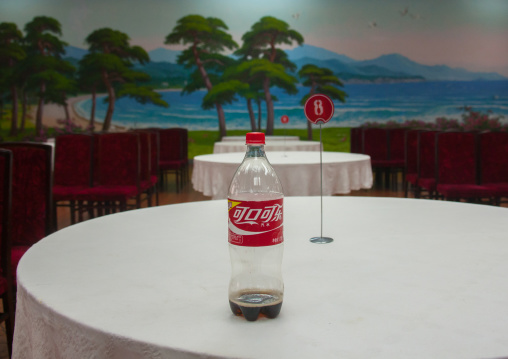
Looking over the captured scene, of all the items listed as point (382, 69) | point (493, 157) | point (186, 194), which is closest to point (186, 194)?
point (186, 194)

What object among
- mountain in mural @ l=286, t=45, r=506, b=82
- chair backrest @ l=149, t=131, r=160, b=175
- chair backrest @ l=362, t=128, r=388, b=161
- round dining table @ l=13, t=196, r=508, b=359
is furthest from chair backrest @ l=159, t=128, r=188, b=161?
round dining table @ l=13, t=196, r=508, b=359

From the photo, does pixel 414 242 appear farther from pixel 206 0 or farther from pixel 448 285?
pixel 206 0

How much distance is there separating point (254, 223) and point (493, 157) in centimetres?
360

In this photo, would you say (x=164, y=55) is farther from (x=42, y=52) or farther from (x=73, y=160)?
(x=73, y=160)

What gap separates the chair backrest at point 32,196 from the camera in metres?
1.79

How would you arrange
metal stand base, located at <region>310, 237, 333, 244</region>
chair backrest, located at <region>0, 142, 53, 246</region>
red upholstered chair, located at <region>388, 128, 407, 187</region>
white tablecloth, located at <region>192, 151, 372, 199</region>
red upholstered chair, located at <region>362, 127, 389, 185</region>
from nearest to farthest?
metal stand base, located at <region>310, 237, 333, 244</region> < chair backrest, located at <region>0, 142, 53, 246</region> < white tablecloth, located at <region>192, 151, 372, 199</region> < red upholstered chair, located at <region>388, 128, 407, 187</region> < red upholstered chair, located at <region>362, 127, 389, 185</region>

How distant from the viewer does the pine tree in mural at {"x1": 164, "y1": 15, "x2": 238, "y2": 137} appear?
31.5ft

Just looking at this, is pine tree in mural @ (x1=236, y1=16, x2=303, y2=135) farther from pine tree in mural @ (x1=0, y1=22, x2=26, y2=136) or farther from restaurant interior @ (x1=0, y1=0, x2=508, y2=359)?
pine tree in mural @ (x1=0, y1=22, x2=26, y2=136)

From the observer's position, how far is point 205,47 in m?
9.82

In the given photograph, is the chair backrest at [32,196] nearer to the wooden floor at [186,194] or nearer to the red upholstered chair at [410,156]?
the red upholstered chair at [410,156]

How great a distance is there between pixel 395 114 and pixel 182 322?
9819 millimetres

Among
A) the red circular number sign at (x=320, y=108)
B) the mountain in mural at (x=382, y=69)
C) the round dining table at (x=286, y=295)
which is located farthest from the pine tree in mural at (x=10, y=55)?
the red circular number sign at (x=320, y=108)

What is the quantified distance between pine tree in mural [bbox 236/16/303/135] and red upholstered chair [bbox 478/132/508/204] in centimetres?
627

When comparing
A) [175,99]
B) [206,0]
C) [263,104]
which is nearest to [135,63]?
[175,99]
